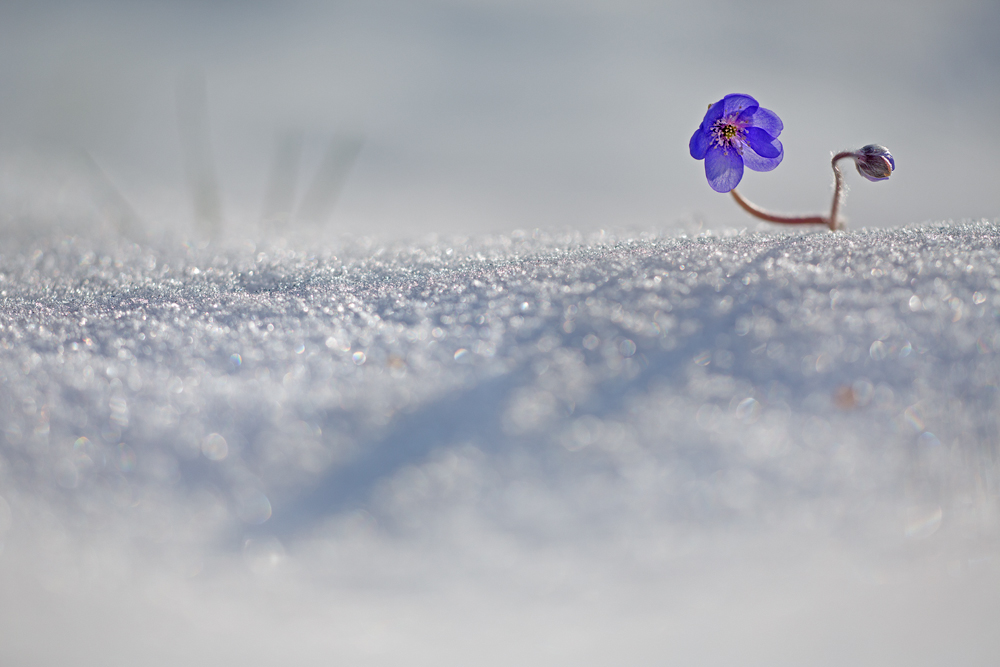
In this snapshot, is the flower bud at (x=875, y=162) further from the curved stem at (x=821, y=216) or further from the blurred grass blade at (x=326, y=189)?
the blurred grass blade at (x=326, y=189)

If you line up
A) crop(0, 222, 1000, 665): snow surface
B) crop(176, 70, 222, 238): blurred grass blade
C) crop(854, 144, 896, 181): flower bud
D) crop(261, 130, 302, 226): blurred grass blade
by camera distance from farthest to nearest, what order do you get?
crop(261, 130, 302, 226): blurred grass blade
crop(176, 70, 222, 238): blurred grass blade
crop(854, 144, 896, 181): flower bud
crop(0, 222, 1000, 665): snow surface

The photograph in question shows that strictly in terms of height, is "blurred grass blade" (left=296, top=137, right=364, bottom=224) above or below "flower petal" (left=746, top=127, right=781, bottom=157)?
above

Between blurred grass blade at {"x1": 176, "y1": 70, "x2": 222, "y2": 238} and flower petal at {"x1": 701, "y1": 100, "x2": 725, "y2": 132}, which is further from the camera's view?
blurred grass blade at {"x1": 176, "y1": 70, "x2": 222, "y2": 238}

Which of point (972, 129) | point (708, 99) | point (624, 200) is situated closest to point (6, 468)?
point (624, 200)

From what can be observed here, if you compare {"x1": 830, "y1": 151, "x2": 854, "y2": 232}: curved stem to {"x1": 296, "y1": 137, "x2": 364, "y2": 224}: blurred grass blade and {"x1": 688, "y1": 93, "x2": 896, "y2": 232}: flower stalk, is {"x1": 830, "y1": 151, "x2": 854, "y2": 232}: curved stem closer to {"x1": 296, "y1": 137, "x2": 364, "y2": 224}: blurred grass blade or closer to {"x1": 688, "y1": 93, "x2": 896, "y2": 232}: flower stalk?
{"x1": 688, "y1": 93, "x2": 896, "y2": 232}: flower stalk

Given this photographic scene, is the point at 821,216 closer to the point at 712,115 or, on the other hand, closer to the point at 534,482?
the point at 712,115

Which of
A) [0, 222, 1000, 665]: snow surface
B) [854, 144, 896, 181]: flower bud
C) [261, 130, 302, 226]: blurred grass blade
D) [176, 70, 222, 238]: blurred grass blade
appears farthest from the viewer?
[261, 130, 302, 226]: blurred grass blade

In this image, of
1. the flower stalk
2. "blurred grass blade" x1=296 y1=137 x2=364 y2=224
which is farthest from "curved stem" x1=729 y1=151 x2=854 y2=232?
"blurred grass blade" x1=296 y1=137 x2=364 y2=224

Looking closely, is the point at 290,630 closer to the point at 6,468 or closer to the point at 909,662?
the point at 6,468
